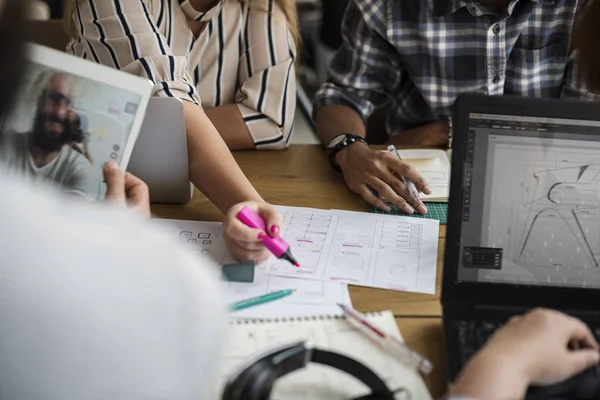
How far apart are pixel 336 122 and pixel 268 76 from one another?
0.17m

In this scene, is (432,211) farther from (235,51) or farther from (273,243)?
(235,51)

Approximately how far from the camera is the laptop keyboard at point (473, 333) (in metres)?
0.71

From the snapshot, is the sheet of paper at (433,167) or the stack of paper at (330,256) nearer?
the stack of paper at (330,256)

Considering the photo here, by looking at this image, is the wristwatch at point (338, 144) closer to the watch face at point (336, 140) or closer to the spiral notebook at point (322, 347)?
the watch face at point (336, 140)

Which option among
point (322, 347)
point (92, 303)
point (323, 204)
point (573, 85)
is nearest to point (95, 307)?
point (92, 303)

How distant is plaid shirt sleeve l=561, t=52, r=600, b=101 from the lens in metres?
1.43

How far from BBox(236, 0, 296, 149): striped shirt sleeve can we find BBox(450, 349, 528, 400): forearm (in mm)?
795

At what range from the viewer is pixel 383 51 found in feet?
4.93

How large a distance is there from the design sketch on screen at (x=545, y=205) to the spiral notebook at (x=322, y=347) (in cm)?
17

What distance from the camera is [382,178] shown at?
3.69 ft

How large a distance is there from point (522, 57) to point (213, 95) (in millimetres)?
661

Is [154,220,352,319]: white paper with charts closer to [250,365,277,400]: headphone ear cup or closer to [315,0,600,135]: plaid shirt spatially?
[250,365,277,400]: headphone ear cup

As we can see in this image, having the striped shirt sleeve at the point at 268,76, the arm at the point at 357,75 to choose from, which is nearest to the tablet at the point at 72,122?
the striped shirt sleeve at the point at 268,76

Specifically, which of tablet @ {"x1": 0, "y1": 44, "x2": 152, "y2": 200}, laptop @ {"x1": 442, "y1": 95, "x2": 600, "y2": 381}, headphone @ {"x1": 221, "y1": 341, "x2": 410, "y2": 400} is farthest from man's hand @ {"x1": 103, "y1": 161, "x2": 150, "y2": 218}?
laptop @ {"x1": 442, "y1": 95, "x2": 600, "y2": 381}
